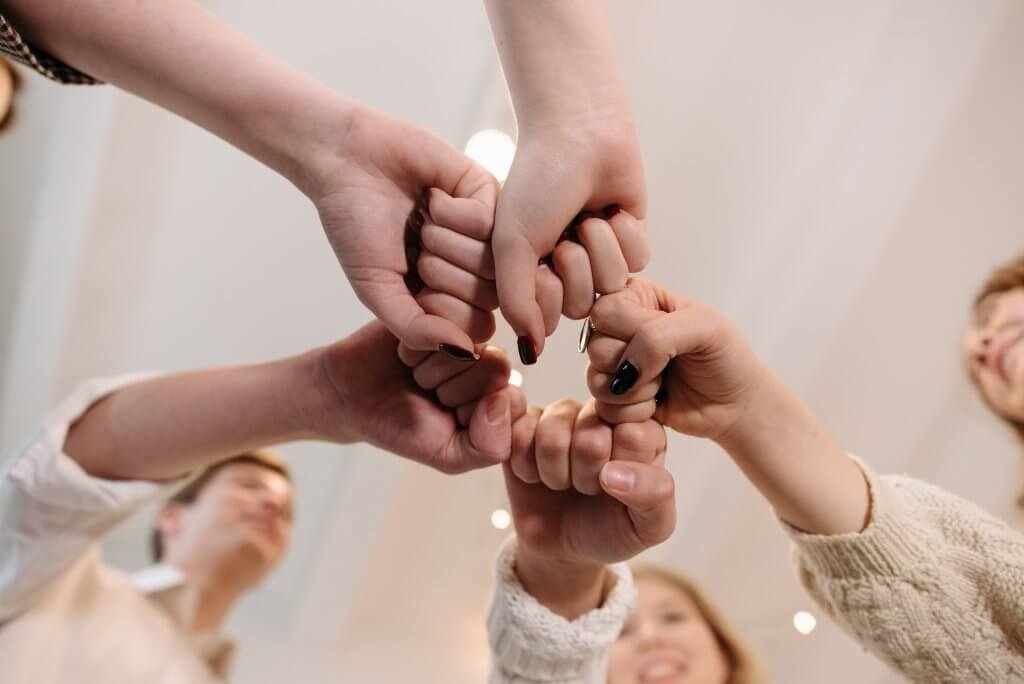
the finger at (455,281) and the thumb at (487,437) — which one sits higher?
the finger at (455,281)

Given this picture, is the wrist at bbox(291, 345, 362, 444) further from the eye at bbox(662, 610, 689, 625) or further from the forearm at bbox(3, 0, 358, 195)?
the eye at bbox(662, 610, 689, 625)

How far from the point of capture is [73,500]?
2.47ft

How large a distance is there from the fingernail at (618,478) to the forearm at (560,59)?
26 centimetres

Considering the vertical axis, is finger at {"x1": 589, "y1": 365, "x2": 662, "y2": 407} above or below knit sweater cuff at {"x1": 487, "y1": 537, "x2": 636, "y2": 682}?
above

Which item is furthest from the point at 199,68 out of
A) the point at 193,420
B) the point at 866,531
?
the point at 866,531

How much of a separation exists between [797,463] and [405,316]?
1.20 feet

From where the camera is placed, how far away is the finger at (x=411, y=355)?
621mm

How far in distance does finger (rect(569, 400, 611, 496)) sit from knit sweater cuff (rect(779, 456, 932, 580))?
241 millimetres

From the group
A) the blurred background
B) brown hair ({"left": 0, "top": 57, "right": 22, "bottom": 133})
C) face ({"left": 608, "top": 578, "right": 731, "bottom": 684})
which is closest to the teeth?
face ({"left": 608, "top": 578, "right": 731, "bottom": 684})

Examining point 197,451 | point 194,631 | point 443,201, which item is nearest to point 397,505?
point 194,631

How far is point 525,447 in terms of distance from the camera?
0.62 m

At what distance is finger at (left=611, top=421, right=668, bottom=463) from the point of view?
57cm

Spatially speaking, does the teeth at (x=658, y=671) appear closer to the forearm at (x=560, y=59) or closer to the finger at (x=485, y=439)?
the finger at (x=485, y=439)

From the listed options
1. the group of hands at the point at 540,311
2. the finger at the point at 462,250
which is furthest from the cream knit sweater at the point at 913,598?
the finger at the point at 462,250
